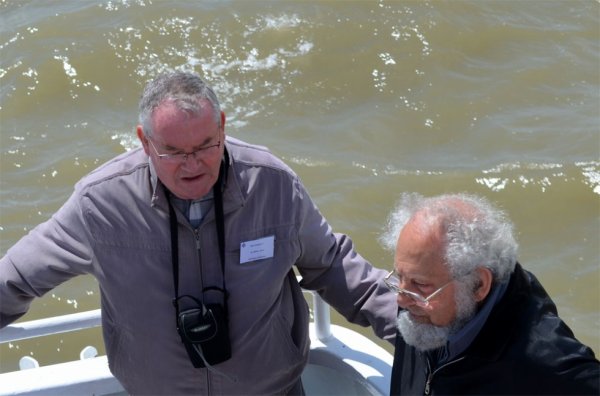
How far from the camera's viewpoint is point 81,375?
125 inches

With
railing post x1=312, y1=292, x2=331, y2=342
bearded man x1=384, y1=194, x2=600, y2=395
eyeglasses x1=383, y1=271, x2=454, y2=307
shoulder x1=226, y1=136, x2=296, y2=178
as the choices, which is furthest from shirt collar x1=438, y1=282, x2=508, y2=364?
railing post x1=312, y1=292, x2=331, y2=342

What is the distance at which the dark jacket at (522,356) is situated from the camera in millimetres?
2182

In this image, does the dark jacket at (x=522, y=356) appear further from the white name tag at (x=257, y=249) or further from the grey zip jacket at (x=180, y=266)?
the white name tag at (x=257, y=249)

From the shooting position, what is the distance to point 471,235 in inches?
89.0

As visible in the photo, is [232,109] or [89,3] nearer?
[232,109]

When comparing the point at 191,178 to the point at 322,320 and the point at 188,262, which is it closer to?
the point at 188,262

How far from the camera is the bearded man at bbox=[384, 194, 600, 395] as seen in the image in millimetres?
2205

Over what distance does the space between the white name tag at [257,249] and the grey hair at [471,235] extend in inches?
20.9

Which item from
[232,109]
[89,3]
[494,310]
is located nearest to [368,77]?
[232,109]

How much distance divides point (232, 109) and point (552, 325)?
6.67 m

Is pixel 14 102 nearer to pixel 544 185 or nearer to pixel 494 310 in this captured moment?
pixel 544 185

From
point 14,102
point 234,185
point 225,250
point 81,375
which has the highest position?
point 234,185

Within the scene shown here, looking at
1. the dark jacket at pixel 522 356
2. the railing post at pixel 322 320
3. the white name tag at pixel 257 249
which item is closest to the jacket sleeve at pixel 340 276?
the white name tag at pixel 257 249

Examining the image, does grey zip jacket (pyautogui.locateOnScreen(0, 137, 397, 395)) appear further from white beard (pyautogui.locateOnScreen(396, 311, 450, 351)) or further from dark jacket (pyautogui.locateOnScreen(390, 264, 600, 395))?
dark jacket (pyautogui.locateOnScreen(390, 264, 600, 395))
